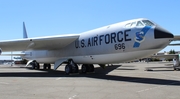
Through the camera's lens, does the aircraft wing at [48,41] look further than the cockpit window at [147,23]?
Yes

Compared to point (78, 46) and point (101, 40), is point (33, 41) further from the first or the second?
point (101, 40)

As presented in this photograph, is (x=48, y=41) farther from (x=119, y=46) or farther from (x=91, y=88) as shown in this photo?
(x=91, y=88)

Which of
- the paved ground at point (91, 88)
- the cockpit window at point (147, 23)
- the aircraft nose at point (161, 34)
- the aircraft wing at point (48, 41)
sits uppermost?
the cockpit window at point (147, 23)

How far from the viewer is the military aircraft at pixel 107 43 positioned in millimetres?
11281

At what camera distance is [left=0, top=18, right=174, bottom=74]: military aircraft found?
37.0 ft

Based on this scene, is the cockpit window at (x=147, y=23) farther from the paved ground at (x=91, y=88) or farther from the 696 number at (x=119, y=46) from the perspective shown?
the paved ground at (x=91, y=88)

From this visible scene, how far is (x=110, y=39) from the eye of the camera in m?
13.5

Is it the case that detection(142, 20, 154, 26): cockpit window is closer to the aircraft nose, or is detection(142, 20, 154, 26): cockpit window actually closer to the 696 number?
the aircraft nose

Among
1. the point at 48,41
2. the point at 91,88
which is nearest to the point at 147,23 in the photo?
the point at 91,88

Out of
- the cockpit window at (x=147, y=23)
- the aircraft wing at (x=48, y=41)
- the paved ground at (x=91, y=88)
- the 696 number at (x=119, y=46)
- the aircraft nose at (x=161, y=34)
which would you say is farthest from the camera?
the aircraft wing at (x=48, y=41)

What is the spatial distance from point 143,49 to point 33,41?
10.3 meters

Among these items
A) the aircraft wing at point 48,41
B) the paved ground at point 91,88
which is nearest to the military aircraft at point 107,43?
the aircraft wing at point 48,41

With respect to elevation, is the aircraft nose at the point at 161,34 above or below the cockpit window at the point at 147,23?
below

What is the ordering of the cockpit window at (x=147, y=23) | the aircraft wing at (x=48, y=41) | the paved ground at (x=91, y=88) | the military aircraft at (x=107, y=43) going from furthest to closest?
the aircraft wing at (x=48, y=41) < the cockpit window at (x=147, y=23) < the military aircraft at (x=107, y=43) < the paved ground at (x=91, y=88)
